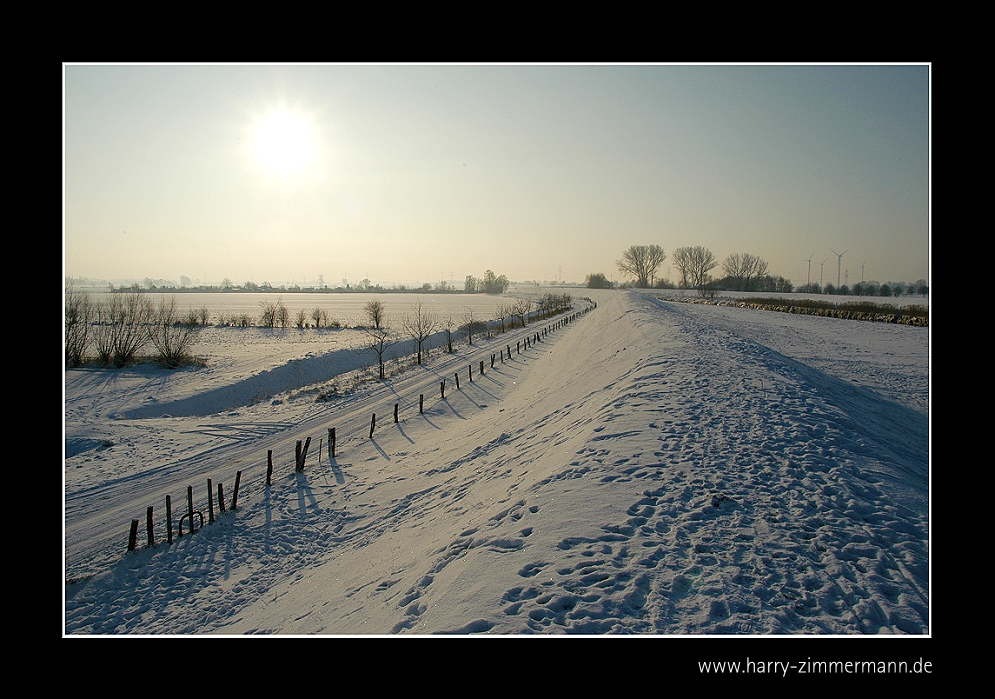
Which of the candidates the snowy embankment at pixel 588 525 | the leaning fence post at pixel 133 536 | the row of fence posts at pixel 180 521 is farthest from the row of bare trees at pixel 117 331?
the leaning fence post at pixel 133 536

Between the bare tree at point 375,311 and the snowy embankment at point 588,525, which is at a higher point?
the bare tree at point 375,311

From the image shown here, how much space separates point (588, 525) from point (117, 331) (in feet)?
141

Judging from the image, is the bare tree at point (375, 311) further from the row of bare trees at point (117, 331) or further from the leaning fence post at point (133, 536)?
the leaning fence post at point (133, 536)

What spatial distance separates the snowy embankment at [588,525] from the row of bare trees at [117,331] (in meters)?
24.0

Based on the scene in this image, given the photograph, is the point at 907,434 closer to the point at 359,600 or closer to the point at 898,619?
the point at 898,619

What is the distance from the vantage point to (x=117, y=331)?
3550 centimetres

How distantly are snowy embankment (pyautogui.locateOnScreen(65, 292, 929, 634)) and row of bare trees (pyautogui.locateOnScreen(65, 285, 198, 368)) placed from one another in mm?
23970

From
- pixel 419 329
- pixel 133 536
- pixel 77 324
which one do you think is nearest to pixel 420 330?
pixel 419 329

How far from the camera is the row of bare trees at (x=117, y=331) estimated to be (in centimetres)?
3266

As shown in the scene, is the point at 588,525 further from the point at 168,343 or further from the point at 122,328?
the point at 122,328

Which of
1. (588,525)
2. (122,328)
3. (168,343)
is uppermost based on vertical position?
(122,328)
